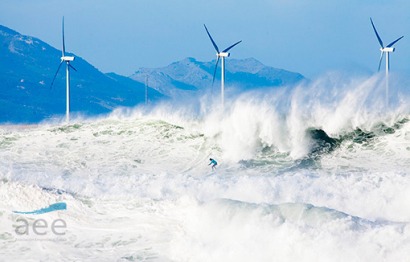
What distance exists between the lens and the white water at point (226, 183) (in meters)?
14.3

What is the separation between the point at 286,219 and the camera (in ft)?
48.4

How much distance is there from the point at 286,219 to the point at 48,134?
19.9 meters

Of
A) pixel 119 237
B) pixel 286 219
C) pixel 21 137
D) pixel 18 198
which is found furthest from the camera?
pixel 21 137

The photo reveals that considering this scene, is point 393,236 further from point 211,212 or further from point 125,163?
point 125,163

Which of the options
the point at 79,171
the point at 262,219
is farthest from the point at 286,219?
the point at 79,171

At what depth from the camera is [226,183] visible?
20.3 meters

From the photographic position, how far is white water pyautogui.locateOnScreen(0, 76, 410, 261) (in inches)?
561

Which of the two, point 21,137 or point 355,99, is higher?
point 355,99

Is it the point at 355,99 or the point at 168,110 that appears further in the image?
the point at 168,110

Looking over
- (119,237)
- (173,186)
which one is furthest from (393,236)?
(173,186)

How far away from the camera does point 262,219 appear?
48.8 feet

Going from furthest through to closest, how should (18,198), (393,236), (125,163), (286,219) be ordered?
(125,163) < (18,198) < (286,219) < (393,236)

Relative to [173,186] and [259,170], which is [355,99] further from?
[173,186]

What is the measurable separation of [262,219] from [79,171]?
1213cm
